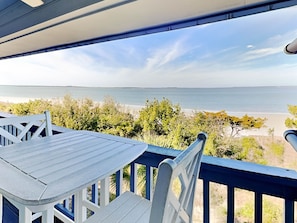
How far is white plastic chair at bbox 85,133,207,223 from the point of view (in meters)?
0.58

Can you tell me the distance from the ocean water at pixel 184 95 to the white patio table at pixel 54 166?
4637mm

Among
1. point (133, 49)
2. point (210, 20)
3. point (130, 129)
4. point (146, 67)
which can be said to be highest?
point (133, 49)

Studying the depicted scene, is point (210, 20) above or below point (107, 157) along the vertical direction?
above

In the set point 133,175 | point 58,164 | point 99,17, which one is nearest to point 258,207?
point 133,175

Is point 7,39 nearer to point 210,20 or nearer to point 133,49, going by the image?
point 210,20

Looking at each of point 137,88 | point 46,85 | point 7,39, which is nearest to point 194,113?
point 137,88

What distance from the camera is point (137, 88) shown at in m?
7.97

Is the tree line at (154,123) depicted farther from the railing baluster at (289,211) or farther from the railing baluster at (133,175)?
the railing baluster at (289,211)

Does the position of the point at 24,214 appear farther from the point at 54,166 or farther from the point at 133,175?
the point at 133,175

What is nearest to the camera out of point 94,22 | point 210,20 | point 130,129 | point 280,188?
point 280,188

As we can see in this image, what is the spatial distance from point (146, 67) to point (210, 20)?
27.6ft

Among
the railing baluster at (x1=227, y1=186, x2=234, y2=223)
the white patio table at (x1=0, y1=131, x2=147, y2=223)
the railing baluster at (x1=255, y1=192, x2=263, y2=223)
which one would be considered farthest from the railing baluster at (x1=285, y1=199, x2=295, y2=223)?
the white patio table at (x1=0, y1=131, x2=147, y2=223)

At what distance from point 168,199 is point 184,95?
673 centimetres

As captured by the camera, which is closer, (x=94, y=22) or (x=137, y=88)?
(x=94, y=22)
